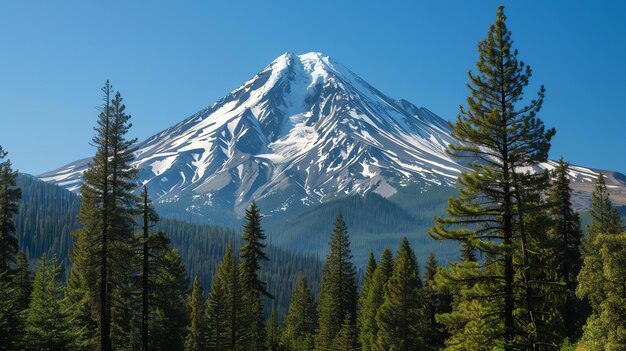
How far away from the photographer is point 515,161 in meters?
19.8

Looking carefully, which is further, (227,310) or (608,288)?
(227,310)

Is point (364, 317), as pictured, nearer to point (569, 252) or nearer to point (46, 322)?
point (569, 252)

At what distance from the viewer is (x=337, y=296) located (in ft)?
197

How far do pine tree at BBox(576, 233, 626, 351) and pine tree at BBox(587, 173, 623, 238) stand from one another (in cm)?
702

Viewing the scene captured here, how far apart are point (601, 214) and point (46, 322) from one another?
112 feet

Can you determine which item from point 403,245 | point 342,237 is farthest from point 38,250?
point 403,245

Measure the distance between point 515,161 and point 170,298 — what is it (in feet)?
→ 109

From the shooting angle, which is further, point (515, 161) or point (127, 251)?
point (127, 251)

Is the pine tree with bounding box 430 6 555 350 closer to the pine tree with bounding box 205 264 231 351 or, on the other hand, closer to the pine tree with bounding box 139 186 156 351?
the pine tree with bounding box 139 186 156 351

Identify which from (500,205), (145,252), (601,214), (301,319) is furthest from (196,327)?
(500,205)

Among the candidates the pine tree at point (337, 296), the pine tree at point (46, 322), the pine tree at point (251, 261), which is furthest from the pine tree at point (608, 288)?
the pine tree at point (337, 296)

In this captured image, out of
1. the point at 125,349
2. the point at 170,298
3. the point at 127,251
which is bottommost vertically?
the point at 125,349

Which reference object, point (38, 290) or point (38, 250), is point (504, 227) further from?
point (38, 250)

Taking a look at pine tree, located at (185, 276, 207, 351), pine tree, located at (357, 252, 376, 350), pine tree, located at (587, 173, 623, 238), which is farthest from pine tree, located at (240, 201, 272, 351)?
pine tree, located at (587, 173, 623, 238)
